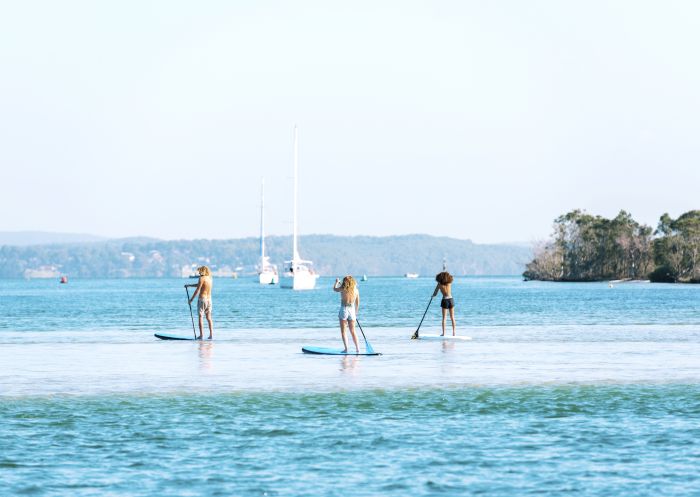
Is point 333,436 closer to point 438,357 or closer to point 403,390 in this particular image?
point 403,390

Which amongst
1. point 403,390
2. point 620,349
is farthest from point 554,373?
point 620,349

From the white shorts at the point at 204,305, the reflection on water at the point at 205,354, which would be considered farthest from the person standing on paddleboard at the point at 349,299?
the white shorts at the point at 204,305

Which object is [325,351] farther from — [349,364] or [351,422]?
[351,422]

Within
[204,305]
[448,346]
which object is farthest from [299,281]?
[204,305]

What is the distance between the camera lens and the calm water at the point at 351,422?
540 inches

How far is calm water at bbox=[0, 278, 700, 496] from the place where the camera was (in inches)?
540

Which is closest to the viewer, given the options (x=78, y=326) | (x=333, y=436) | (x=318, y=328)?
(x=333, y=436)

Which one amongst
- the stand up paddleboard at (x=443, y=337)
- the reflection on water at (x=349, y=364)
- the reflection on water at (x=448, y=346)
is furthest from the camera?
the stand up paddleboard at (x=443, y=337)

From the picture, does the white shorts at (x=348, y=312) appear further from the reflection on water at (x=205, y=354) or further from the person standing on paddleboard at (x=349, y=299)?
the reflection on water at (x=205, y=354)

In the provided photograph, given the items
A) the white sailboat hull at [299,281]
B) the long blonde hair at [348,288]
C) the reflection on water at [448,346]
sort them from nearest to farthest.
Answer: the long blonde hair at [348,288] < the reflection on water at [448,346] < the white sailboat hull at [299,281]

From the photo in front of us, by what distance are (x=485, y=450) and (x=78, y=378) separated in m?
11.6

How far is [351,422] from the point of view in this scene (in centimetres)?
1806

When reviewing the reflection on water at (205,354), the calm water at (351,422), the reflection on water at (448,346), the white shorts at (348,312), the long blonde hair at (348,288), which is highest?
the long blonde hair at (348,288)

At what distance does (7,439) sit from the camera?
1658 centimetres
